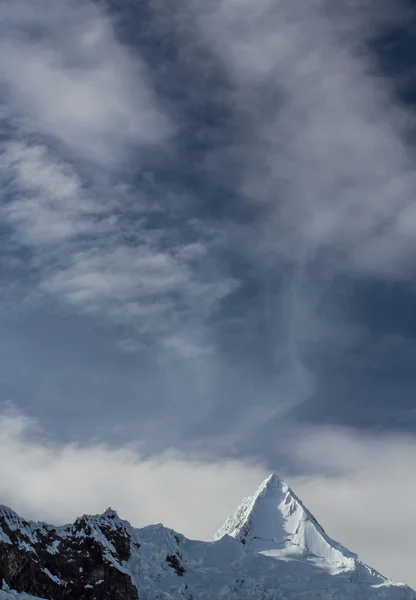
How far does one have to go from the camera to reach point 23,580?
156 m

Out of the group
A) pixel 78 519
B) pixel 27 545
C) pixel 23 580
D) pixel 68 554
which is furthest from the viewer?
pixel 78 519

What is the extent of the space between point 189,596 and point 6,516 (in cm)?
6620

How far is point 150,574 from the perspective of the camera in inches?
7830

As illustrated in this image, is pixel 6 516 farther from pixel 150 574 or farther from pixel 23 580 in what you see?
pixel 150 574

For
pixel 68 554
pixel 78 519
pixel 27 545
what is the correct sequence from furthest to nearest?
pixel 78 519, pixel 68 554, pixel 27 545

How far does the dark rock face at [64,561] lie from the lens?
15762cm

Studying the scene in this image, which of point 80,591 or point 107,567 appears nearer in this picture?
point 80,591

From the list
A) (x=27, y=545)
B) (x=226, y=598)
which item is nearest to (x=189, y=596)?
(x=226, y=598)

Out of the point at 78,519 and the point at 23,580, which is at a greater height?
the point at 78,519

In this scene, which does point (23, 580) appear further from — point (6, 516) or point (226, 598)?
point (226, 598)

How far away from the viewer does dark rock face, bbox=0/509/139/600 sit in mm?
157625

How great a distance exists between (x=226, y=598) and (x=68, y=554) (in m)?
53.0

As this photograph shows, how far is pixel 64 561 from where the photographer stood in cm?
A: 17662

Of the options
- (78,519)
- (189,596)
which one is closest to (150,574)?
(189,596)
